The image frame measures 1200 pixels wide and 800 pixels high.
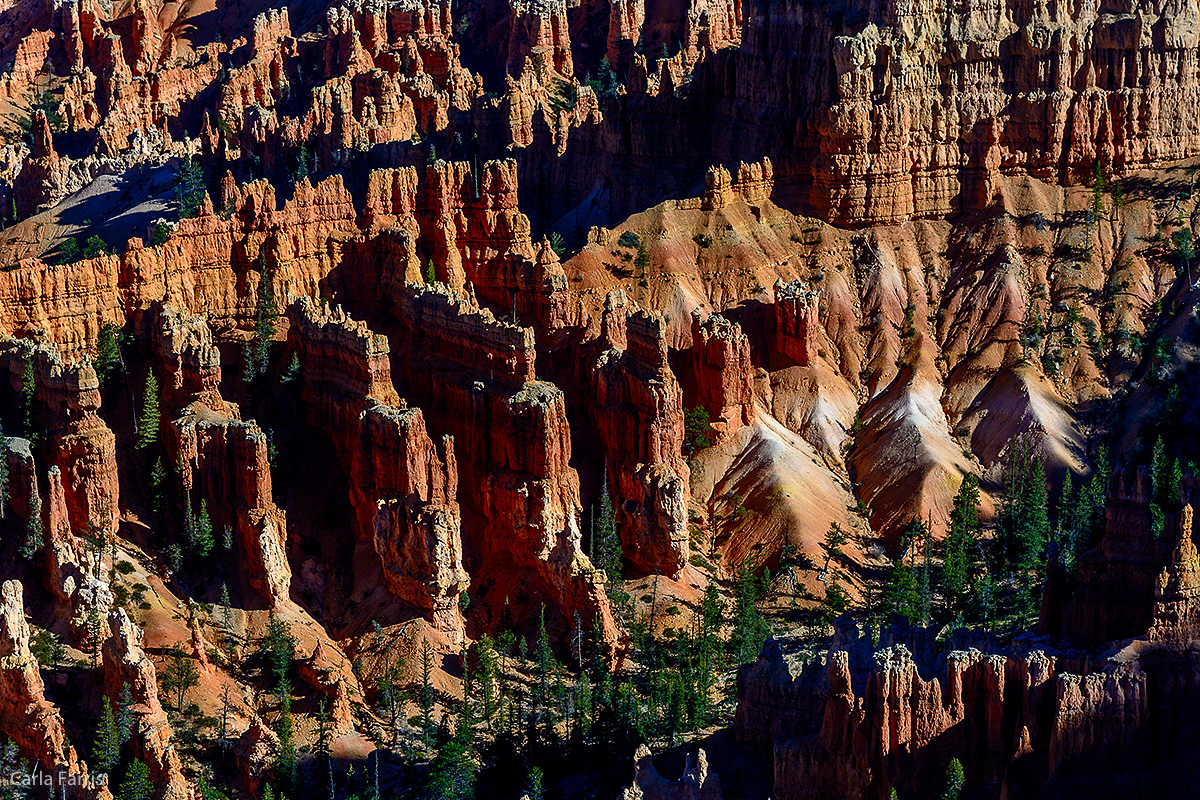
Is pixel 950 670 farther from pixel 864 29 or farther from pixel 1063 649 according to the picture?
pixel 864 29

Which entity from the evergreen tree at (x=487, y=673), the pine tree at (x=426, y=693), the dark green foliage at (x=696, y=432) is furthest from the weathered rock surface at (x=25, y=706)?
the dark green foliage at (x=696, y=432)

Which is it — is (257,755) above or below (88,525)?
below

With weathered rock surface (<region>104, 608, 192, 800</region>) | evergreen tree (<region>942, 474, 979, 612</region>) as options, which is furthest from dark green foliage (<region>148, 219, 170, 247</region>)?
evergreen tree (<region>942, 474, 979, 612</region>)

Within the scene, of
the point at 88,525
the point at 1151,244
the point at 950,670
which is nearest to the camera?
the point at 950,670

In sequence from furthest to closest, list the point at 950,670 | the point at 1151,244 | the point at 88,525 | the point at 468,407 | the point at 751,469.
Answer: the point at 1151,244, the point at 751,469, the point at 468,407, the point at 88,525, the point at 950,670

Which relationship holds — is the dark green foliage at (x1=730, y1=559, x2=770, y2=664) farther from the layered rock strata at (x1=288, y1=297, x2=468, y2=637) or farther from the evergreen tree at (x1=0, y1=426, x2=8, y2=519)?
the evergreen tree at (x1=0, y1=426, x2=8, y2=519)

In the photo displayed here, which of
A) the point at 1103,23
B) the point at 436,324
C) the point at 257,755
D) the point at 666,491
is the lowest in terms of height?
the point at 257,755

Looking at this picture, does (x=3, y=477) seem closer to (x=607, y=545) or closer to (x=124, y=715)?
(x=124, y=715)

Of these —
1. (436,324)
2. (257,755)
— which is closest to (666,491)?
(436,324)

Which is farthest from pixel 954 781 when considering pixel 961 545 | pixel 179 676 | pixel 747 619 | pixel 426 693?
pixel 961 545
